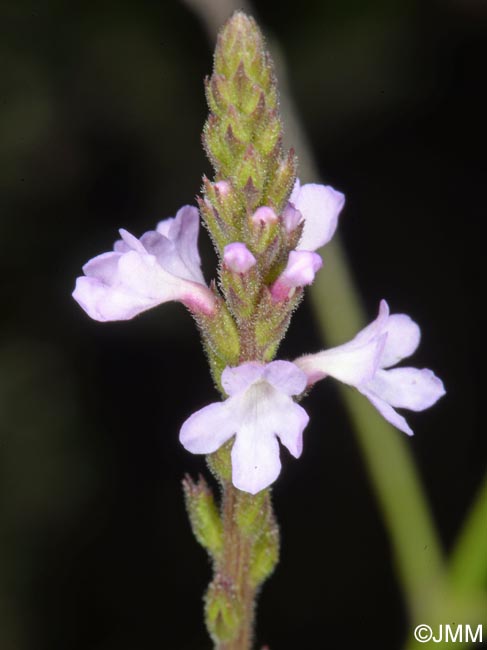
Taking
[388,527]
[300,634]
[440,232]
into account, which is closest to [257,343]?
[388,527]

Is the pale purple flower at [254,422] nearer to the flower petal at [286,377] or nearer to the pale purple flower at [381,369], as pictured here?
the flower petal at [286,377]

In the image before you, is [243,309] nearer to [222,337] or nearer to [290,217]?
[222,337]

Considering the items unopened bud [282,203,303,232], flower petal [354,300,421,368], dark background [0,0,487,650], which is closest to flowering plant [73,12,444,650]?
unopened bud [282,203,303,232]

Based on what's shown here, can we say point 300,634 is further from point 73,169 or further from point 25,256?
point 73,169

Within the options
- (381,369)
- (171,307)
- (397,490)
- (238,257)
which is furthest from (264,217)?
(171,307)

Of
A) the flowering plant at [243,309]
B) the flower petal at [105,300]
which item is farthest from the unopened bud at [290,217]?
the flower petal at [105,300]
